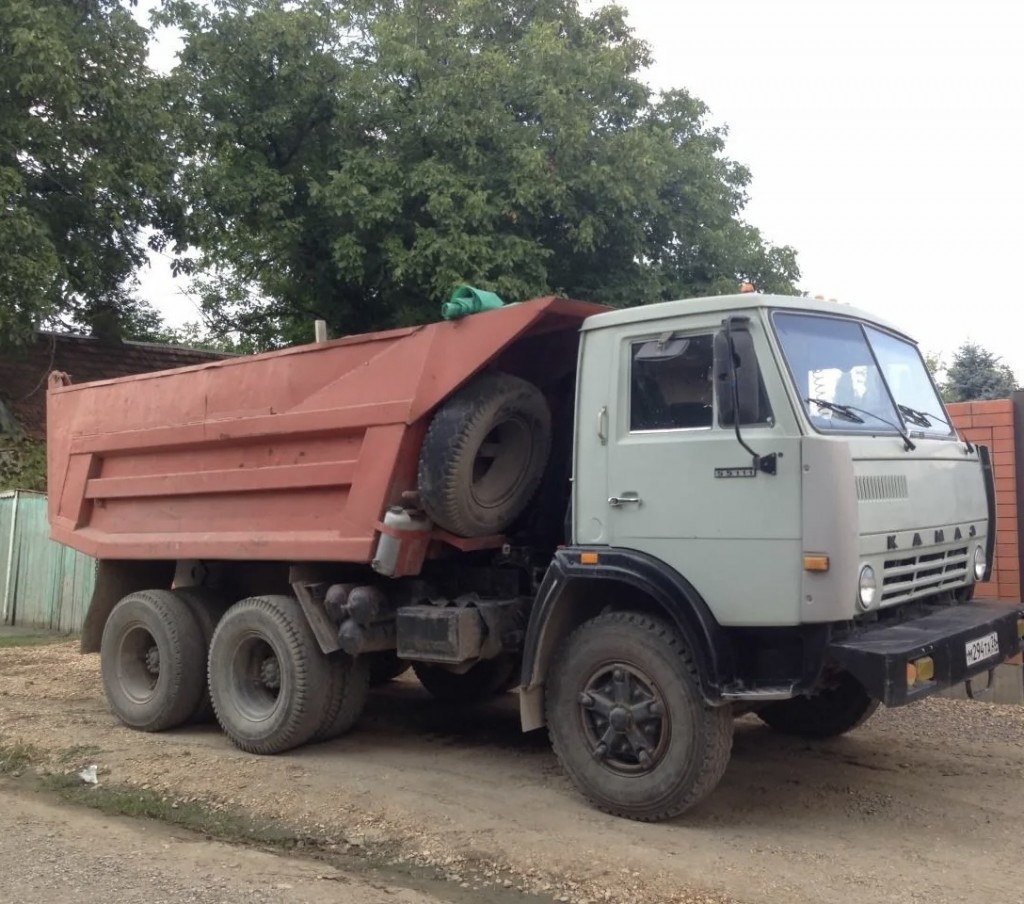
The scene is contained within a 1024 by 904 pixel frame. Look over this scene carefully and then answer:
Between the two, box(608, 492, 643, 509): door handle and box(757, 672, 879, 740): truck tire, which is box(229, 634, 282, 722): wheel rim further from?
box(757, 672, 879, 740): truck tire

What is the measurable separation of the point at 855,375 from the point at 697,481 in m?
1.05

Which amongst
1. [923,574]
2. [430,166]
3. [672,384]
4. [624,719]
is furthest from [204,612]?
[430,166]

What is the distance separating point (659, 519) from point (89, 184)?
1118cm

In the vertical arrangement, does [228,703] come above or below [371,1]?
below

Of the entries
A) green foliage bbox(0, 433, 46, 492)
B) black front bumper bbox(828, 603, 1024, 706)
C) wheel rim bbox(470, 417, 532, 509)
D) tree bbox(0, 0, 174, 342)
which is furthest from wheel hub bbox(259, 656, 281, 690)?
green foliage bbox(0, 433, 46, 492)

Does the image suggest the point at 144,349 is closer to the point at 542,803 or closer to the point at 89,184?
the point at 89,184

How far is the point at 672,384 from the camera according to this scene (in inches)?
202

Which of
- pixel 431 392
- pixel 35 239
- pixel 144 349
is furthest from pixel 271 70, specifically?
pixel 431 392

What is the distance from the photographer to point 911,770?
5922 mm

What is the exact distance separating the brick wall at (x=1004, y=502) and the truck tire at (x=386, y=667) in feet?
14.3

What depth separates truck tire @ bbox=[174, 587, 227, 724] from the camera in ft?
24.0

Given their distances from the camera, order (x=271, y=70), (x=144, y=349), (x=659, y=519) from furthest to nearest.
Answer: (x=144, y=349), (x=271, y=70), (x=659, y=519)

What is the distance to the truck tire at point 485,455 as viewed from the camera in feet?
18.7

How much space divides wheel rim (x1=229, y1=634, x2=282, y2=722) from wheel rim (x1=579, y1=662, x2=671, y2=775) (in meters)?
2.44
